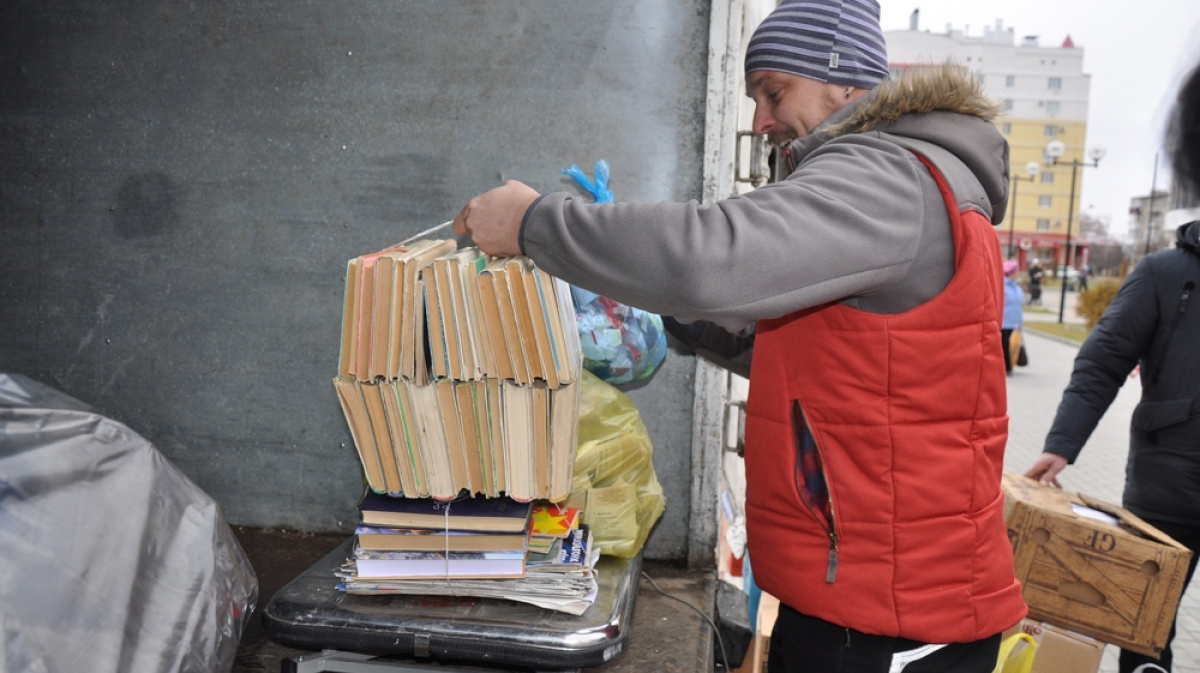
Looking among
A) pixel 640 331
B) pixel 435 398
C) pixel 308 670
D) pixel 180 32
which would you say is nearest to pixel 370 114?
pixel 180 32

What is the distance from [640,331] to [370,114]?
1017 millimetres

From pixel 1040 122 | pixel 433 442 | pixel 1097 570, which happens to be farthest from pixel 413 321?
pixel 1040 122

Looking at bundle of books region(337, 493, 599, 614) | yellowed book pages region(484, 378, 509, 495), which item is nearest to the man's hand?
yellowed book pages region(484, 378, 509, 495)

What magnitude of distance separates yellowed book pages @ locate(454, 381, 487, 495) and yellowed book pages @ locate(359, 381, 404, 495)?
136 mm

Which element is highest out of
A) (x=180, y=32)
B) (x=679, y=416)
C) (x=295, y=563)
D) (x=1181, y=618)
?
(x=180, y=32)

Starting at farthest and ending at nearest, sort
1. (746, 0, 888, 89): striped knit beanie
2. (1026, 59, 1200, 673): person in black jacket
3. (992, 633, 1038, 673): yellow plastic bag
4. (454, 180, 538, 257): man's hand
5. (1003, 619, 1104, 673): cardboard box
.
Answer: (1026, 59, 1200, 673): person in black jacket → (1003, 619, 1104, 673): cardboard box → (992, 633, 1038, 673): yellow plastic bag → (746, 0, 888, 89): striped knit beanie → (454, 180, 538, 257): man's hand

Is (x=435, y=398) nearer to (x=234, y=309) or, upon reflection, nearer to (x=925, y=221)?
(x=925, y=221)

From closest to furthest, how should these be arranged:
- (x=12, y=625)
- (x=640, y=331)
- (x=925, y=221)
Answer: (x=12, y=625), (x=925, y=221), (x=640, y=331)

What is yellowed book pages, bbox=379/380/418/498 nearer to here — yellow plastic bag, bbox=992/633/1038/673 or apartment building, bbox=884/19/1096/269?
yellow plastic bag, bbox=992/633/1038/673

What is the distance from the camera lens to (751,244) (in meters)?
1.27

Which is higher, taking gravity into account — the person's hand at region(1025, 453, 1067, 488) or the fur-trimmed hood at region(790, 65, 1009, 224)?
the fur-trimmed hood at region(790, 65, 1009, 224)

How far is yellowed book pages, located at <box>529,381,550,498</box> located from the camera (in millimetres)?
1515

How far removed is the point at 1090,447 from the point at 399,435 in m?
9.47

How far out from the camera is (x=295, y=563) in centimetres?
240
